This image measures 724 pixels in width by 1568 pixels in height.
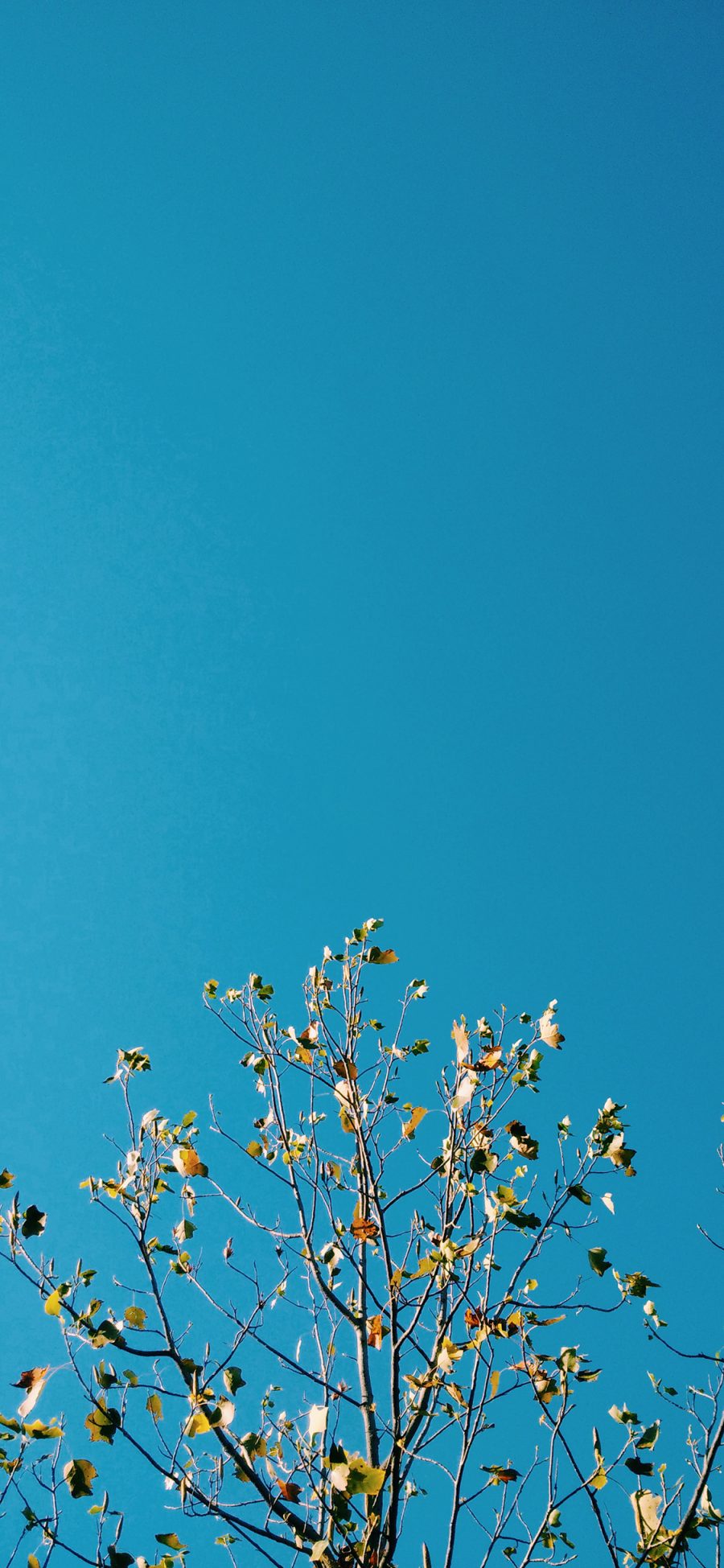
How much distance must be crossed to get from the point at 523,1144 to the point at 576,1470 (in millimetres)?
994

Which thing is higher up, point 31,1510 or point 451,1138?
point 451,1138

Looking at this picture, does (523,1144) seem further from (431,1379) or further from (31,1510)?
(31,1510)

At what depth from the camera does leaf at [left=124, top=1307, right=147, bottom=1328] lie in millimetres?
3213

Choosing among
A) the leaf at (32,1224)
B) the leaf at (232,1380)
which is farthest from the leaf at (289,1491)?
the leaf at (32,1224)

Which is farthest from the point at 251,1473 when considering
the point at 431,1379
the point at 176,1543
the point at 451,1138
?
the point at 451,1138

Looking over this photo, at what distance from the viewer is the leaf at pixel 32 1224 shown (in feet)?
10.3

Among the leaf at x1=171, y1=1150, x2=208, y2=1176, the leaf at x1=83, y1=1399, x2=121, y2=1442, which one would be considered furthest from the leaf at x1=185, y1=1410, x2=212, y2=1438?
the leaf at x1=171, y1=1150, x2=208, y2=1176

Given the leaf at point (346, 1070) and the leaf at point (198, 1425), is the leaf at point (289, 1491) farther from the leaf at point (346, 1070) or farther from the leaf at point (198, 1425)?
the leaf at point (346, 1070)

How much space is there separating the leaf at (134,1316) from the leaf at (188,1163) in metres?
0.47

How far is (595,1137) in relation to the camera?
381cm

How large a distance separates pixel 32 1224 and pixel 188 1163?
603 mm

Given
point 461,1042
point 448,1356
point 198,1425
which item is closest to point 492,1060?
point 461,1042

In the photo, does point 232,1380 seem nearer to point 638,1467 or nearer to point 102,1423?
point 102,1423

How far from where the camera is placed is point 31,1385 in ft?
9.47
